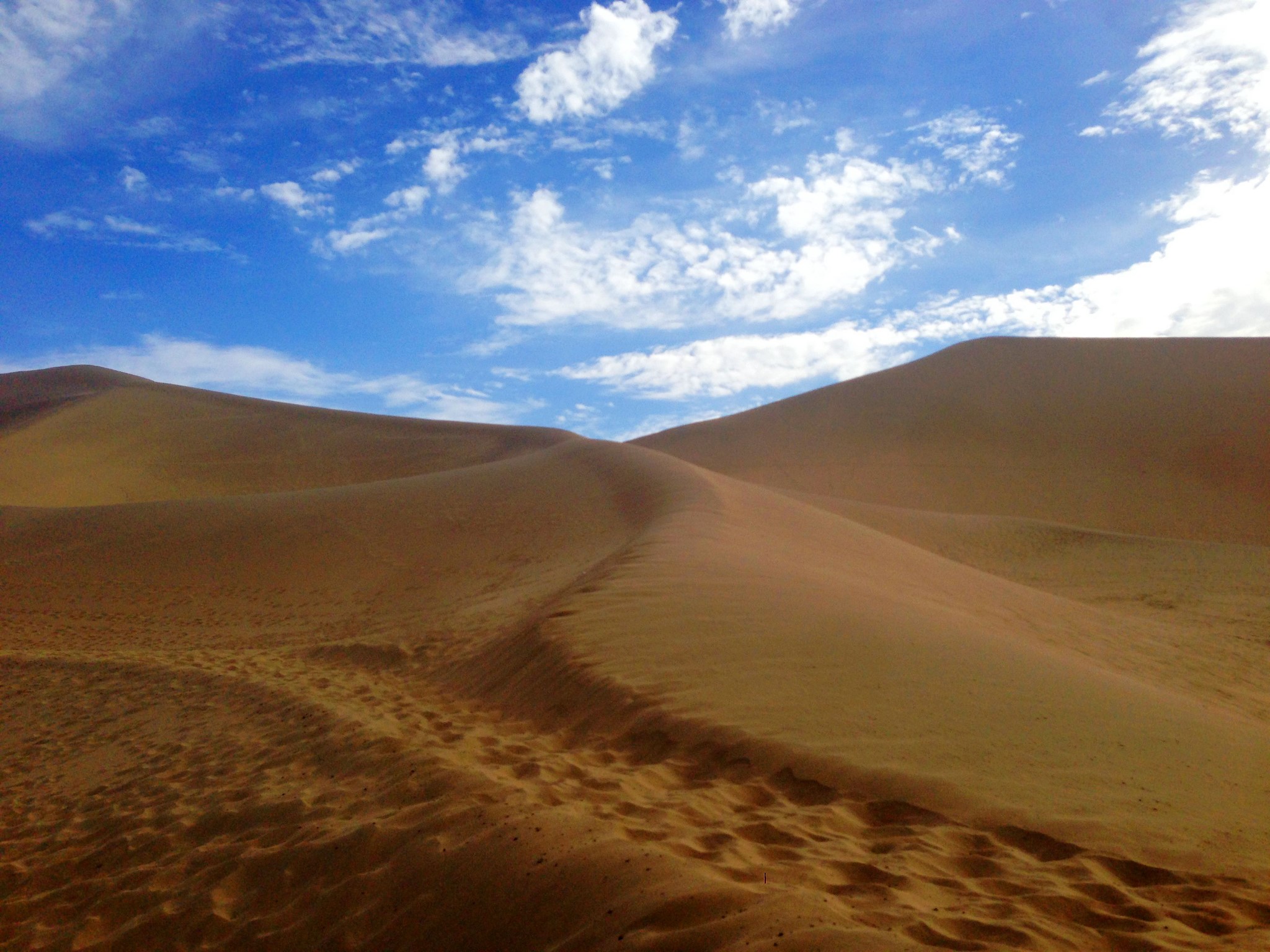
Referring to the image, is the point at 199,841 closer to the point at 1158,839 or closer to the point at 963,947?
the point at 963,947

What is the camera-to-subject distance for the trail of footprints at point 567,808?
10.5 feet

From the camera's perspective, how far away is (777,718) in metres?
5.41

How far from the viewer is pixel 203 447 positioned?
129 feet

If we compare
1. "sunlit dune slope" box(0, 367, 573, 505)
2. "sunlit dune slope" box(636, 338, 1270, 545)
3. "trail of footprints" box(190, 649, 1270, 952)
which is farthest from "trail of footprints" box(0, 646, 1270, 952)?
"sunlit dune slope" box(0, 367, 573, 505)

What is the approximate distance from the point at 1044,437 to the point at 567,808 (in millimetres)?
37114

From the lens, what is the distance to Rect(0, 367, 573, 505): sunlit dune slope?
3334 cm

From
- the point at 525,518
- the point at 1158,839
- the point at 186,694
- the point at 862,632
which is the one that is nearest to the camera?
the point at 1158,839

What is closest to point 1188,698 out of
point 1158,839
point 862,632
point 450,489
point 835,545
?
point 862,632

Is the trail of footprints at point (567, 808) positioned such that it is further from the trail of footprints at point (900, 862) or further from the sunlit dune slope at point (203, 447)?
the sunlit dune slope at point (203, 447)

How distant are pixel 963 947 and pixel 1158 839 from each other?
1704mm

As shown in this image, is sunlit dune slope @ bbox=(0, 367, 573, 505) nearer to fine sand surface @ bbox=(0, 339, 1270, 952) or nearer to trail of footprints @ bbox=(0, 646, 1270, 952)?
fine sand surface @ bbox=(0, 339, 1270, 952)

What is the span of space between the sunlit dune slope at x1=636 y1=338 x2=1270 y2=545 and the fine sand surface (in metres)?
11.2

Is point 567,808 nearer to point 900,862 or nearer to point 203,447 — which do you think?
point 900,862

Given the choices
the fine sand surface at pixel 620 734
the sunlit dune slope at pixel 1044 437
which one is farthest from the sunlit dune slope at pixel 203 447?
the fine sand surface at pixel 620 734
